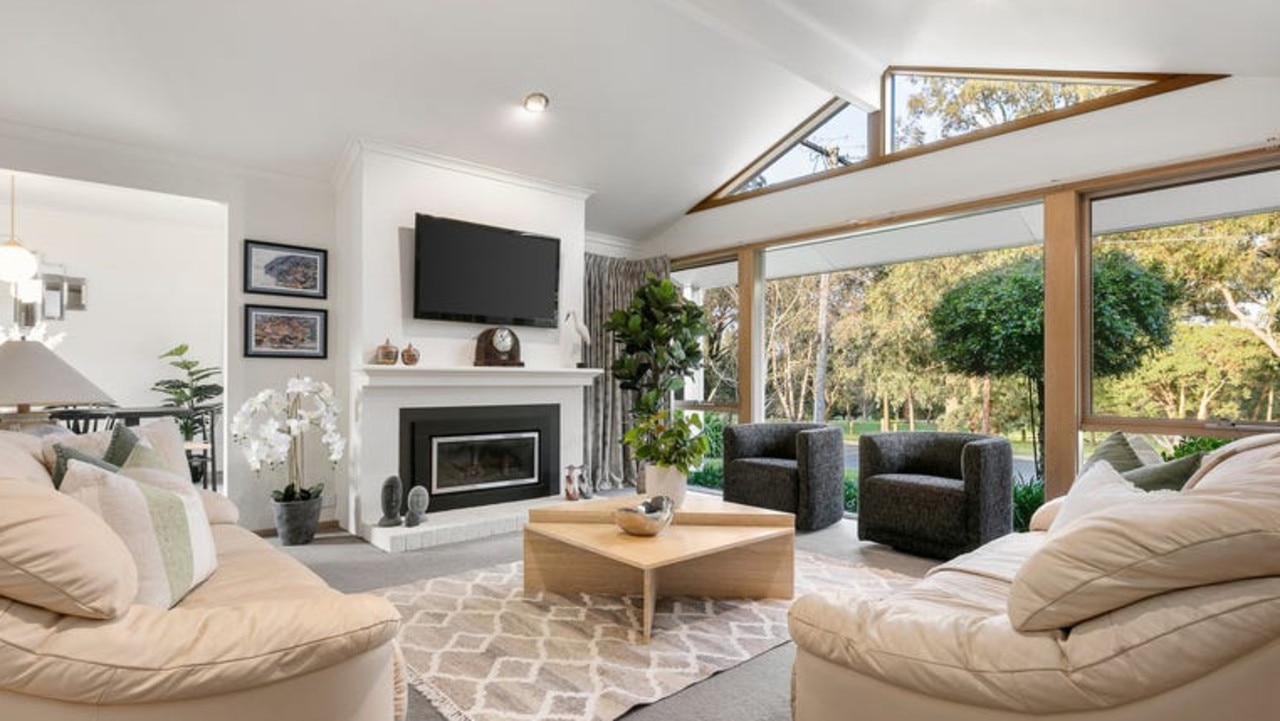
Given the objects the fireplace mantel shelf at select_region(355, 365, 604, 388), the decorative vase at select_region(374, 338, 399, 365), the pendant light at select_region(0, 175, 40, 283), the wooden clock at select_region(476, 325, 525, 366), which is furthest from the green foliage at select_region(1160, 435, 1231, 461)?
the pendant light at select_region(0, 175, 40, 283)

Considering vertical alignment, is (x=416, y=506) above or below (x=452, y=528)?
above

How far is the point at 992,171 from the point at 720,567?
304 cm

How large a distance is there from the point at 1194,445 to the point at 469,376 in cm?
433

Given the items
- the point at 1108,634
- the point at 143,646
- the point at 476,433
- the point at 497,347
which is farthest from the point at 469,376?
the point at 1108,634

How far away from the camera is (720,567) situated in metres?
3.00

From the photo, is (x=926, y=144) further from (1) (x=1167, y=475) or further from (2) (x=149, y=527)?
(2) (x=149, y=527)

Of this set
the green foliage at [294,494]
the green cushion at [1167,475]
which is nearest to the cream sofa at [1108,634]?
the green cushion at [1167,475]

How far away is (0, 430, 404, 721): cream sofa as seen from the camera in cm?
114

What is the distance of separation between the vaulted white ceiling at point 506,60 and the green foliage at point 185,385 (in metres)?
3.03

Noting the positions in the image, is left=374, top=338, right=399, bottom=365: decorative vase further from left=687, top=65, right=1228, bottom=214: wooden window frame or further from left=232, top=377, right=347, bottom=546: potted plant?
left=687, top=65, right=1228, bottom=214: wooden window frame

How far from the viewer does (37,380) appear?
256cm

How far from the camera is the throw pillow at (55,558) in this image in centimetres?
114

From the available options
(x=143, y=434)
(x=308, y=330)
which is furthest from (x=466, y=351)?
(x=143, y=434)

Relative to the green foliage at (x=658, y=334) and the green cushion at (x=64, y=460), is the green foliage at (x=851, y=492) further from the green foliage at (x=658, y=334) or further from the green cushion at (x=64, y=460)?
the green cushion at (x=64, y=460)
